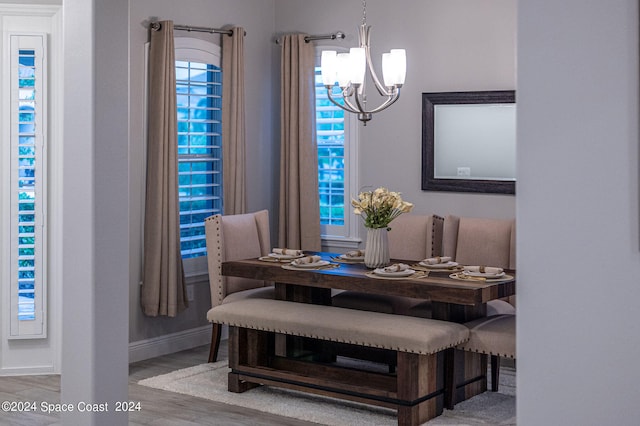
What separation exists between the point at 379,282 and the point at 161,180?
203 centimetres

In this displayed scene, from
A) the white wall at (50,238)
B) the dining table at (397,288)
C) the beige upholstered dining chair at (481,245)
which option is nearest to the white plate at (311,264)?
the dining table at (397,288)

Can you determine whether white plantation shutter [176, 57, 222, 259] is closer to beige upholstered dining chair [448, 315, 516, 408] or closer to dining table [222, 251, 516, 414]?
dining table [222, 251, 516, 414]

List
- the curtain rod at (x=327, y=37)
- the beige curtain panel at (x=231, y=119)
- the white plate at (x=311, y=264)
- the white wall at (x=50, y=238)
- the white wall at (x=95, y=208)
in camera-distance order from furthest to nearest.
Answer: the curtain rod at (x=327, y=37) < the beige curtain panel at (x=231, y=119) < the white wall at (x=50, y=238) < the white plate at (x=311, y=264) < the white wall at (x=95, y=208)

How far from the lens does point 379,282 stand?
4.90 m

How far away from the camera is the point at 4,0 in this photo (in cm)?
551

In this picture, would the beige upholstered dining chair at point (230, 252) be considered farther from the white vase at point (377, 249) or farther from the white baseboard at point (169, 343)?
the white vase at point (377, 249)

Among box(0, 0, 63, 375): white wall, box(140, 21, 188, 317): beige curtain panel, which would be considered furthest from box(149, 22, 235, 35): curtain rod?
box(0, 0, 63, 375): white wall

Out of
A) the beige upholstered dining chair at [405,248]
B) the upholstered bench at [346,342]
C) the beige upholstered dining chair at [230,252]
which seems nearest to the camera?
the upholstered bench at [346,342]

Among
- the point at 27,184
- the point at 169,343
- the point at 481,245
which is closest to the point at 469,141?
the point at 481,245

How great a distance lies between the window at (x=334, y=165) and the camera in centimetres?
688

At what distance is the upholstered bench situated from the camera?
4.59m

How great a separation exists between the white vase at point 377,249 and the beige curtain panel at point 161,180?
162 centimetres

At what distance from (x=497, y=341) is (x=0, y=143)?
3437 mm

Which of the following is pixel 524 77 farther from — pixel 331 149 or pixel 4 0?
pixel 331 149
